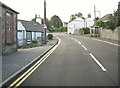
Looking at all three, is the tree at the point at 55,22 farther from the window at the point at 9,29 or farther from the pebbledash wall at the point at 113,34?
the window at the point at 9,29

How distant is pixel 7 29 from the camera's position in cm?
2248

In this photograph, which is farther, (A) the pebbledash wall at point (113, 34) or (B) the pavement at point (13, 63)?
(A) the pebbledash wall at point (113, 34)

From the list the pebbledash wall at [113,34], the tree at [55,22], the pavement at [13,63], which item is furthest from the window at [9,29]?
the tree at [55,22]

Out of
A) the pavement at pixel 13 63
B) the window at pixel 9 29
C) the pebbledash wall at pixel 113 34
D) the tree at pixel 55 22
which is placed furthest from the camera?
the tree at pixel 55 22

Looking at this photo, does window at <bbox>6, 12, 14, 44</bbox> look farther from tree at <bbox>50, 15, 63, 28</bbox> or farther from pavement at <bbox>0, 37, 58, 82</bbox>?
tree at <bbox>50, 15, 63, 28</bbox>

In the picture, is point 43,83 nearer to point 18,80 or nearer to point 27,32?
point 18,80

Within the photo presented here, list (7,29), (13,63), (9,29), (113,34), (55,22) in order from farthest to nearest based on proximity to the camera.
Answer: (55,22)
(113,34)
(9,29)
(7,29)
(13,63)

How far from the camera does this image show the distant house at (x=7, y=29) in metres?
20.6

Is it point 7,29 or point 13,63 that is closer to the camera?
point 13,63

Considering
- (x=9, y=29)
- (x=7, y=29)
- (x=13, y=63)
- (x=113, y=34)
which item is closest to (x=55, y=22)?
(x=113, y=34)

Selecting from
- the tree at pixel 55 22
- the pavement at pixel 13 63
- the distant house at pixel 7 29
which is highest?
the tree at pixel 55 22

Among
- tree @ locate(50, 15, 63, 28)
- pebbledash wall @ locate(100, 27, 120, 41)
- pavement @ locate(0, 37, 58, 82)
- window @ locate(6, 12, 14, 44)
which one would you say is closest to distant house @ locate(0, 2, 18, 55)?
window @ locate(6, 12, 14, 44)

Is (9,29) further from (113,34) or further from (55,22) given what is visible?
(55,22)

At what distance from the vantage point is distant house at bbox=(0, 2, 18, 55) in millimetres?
20609
